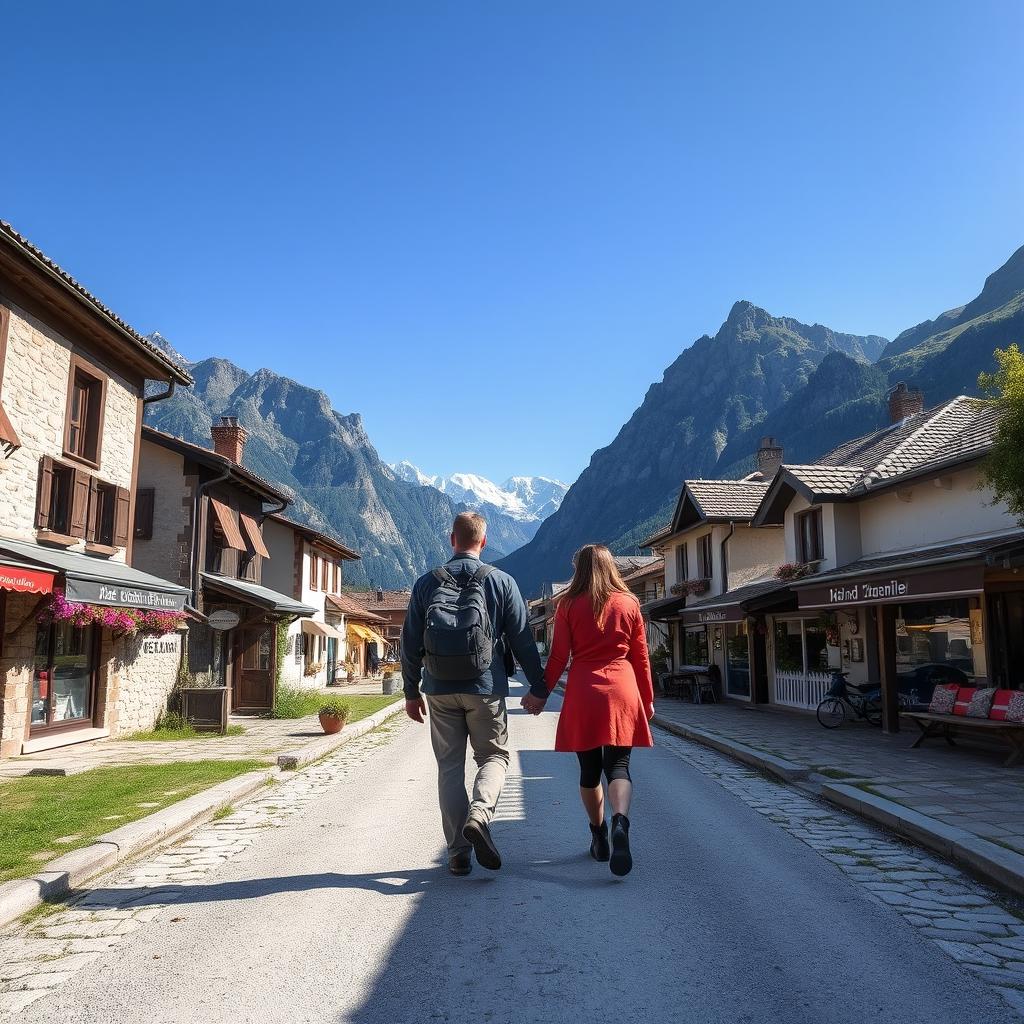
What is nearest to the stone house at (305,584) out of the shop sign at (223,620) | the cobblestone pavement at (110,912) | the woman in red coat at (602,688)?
the shop sign at (223,620)

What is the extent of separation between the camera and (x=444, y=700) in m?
4.78

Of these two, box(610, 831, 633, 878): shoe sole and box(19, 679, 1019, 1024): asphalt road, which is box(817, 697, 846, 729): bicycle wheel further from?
box(610, 831, 633, 878): shoe sole

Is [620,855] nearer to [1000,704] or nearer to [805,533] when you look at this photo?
[1000,704]

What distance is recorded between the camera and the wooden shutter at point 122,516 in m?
14.2

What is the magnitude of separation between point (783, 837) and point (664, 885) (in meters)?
1.94

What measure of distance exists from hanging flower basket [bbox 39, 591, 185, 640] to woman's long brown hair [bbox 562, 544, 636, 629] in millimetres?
7605

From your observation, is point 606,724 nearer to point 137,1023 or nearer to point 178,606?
point 137,1023

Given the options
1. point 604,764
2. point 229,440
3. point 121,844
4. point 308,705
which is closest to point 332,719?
point 308,705

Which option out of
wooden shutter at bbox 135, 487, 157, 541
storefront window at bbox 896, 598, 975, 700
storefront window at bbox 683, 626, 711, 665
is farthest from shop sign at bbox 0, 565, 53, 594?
storefront window at bbox 683, 626, 711, 665

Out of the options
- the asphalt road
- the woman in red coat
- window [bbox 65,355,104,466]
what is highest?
window [bbox 65,355,104,466]

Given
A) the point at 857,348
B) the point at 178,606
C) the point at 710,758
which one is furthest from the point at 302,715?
the point at 857,348

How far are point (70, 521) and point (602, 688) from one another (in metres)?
10.7

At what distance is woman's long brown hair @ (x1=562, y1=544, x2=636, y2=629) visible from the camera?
16.5 ft

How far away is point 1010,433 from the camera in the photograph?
962 centimetres
